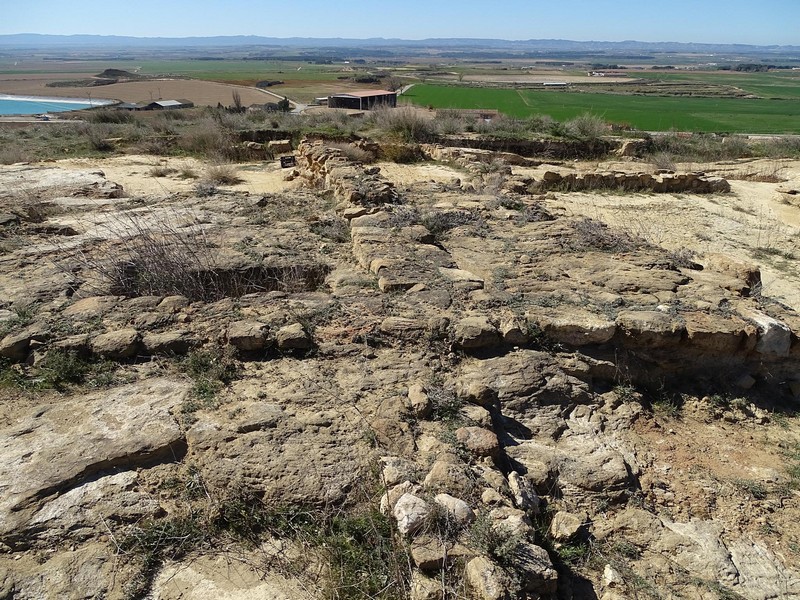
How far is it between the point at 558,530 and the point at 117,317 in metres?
3.79

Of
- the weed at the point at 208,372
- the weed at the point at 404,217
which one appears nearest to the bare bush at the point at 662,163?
the weed at the point at 404,217

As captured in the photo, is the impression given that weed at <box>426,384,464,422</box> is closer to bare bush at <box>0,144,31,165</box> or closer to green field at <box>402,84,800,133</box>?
bare bush at <box>0,144,31,165</box>

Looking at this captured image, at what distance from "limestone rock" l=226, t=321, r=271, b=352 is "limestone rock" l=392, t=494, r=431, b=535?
1902 millimetres

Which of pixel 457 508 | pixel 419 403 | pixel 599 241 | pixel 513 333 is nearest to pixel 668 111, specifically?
pixel 599 241

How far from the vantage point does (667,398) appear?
4.60 meters

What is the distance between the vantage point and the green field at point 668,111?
30.0 meters

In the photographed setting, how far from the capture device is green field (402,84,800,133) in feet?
98.6

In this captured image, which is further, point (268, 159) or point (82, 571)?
point (268, 159)

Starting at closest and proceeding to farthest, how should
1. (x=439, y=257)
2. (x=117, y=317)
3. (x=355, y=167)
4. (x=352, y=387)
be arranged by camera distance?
(x=352, y=387), (x=117, y=317), (x=439, y=257), (x=355, y=167)

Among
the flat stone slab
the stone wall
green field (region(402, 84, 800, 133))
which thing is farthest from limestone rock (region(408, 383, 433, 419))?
green field (region(402, 84, 800, 133))

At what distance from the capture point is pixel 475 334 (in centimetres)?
440

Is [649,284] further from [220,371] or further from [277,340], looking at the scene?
[220,371]

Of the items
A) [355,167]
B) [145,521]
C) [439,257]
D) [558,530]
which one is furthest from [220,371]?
[355,167]

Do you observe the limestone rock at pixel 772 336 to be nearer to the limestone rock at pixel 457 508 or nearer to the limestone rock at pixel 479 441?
the limestone rock at pixel 479 441
